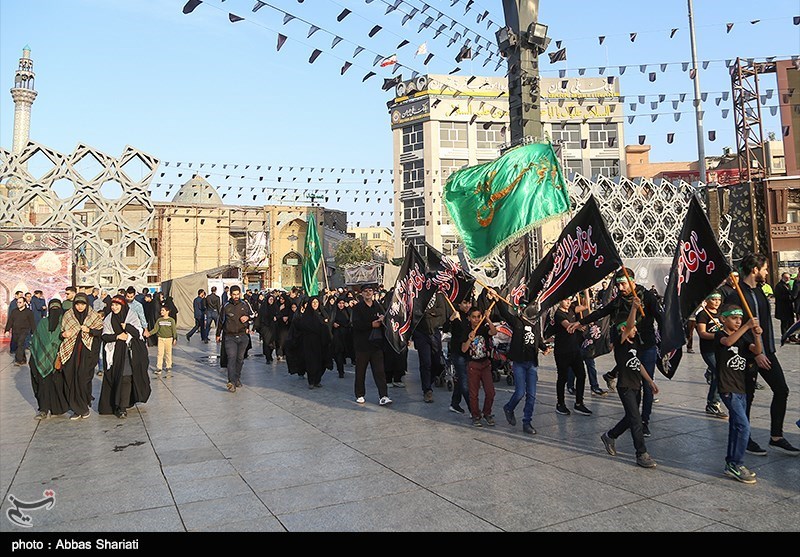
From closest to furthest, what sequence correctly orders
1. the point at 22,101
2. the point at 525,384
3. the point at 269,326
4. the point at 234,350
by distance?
the point at 525,384
the point at 234,350
the point at 269,326
the point at 22,101

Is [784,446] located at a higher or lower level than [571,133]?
lower

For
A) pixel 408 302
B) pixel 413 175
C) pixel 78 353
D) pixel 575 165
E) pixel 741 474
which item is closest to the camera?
pixel 741 474

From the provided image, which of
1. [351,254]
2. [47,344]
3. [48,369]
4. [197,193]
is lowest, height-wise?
[48,369]

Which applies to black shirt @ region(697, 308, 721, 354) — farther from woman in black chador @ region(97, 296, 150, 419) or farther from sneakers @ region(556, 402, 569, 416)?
woman in black chador @ region(97, 296, 150, 419)

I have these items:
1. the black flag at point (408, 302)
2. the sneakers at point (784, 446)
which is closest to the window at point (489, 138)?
the black flag at point (408, 302)

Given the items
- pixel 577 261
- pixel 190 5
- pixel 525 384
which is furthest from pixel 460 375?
pixel 190 5

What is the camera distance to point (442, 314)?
1014cm

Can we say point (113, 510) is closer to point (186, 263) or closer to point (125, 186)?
point (125, 186)

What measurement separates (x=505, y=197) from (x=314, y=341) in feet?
14.5

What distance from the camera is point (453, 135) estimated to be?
4962 centimetres

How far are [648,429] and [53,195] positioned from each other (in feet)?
84.5

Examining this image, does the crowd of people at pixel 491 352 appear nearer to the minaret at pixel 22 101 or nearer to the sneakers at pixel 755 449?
the sneakers at pixel 755 449

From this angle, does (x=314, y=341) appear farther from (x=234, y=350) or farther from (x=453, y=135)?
(x=453, y=135)

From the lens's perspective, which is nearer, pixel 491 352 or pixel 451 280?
pixel 491 352
